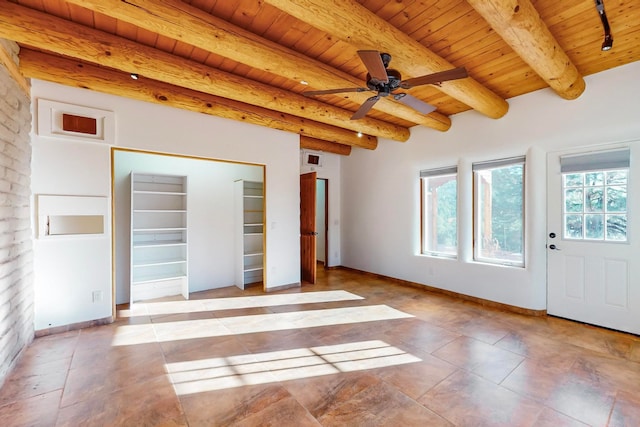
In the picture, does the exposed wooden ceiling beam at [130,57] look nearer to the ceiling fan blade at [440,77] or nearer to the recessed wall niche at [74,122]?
the recessed wall niche at [74,122]

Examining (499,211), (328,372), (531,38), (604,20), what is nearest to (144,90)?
(328,372)

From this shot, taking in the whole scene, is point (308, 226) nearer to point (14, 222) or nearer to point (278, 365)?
point (278, 365)

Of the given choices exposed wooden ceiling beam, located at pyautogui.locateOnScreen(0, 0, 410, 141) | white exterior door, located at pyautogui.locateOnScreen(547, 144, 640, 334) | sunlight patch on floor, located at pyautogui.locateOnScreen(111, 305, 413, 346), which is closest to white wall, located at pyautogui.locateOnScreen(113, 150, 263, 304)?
sunlight patch on floor, located at pyautogui.locateOnScreen(111, 305, 413, 346)

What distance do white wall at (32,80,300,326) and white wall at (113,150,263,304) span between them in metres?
0.51

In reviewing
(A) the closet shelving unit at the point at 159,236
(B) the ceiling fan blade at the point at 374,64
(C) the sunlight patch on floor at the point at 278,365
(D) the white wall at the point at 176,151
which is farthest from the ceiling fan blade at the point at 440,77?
(A) the closet shelving unit at the point at 159,236

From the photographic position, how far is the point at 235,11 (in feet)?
7.84

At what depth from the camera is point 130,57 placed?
2.80m

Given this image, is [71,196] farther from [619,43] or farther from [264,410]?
[619,43]

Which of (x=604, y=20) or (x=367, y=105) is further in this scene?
(x=367, y=105)

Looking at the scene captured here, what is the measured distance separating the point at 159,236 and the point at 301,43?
12.7ft

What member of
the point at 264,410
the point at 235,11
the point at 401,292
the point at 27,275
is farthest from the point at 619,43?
the point at 27,275

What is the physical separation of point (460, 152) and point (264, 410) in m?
4.47

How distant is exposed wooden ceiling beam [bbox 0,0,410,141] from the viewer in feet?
7.73

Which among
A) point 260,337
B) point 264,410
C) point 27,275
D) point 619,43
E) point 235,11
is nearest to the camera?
point 264,410
